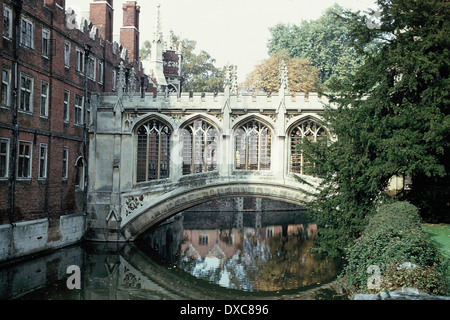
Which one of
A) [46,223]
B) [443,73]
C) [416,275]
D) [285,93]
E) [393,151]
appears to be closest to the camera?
[416,275]

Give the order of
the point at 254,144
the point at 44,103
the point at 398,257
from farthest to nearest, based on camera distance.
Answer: the point at 254,144 → the point at 44,103 → the point at 398,257

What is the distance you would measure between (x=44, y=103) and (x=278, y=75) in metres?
23.5

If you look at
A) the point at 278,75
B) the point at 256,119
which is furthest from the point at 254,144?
the point at 278,75

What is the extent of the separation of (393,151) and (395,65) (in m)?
3.15

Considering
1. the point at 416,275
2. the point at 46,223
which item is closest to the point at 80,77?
the point at 46,223

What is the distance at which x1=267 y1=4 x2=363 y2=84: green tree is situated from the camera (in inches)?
1566

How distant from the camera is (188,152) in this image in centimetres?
2112

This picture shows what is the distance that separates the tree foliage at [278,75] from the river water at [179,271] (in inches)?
549

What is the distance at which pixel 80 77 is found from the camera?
69.0ft

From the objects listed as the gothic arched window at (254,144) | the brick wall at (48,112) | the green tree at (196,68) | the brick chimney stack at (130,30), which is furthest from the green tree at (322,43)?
the brick wall at (48,112)

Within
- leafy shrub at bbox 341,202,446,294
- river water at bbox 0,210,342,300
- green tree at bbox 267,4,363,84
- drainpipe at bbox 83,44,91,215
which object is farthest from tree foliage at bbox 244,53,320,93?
leafy shrub at bbox 341,202,446,294

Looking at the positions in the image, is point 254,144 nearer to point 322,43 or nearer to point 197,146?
point 197,146

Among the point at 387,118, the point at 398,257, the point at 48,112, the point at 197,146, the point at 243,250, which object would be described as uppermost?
the point at 48,112
